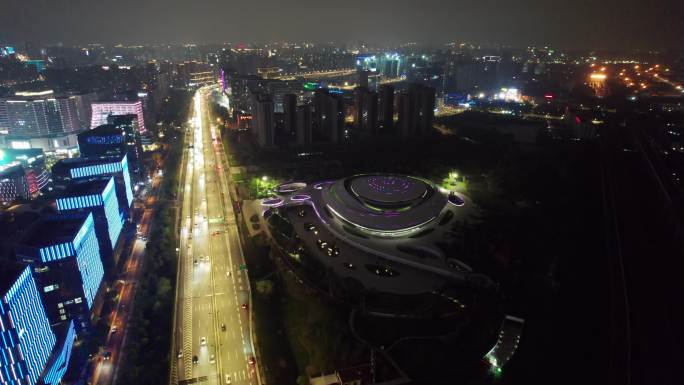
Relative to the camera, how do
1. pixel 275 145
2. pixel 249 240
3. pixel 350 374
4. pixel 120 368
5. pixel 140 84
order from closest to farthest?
pixel 350 374, pixel 120 368, pixel 249 240, pixel 275 145, pixel 140 84

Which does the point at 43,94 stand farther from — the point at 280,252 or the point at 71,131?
the point at 280,252

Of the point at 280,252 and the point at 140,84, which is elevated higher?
the point at 140,84

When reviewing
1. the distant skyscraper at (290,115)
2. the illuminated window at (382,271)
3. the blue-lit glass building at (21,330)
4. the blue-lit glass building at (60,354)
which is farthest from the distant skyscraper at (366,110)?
the blue-lit glass building at (21,330)

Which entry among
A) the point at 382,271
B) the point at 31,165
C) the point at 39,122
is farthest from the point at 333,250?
the point at 39,122

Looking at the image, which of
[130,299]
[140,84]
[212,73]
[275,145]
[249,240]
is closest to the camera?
[130,299]

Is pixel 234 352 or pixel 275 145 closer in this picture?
pixel 234 352

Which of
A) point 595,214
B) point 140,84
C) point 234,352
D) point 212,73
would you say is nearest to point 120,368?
point 234,352
